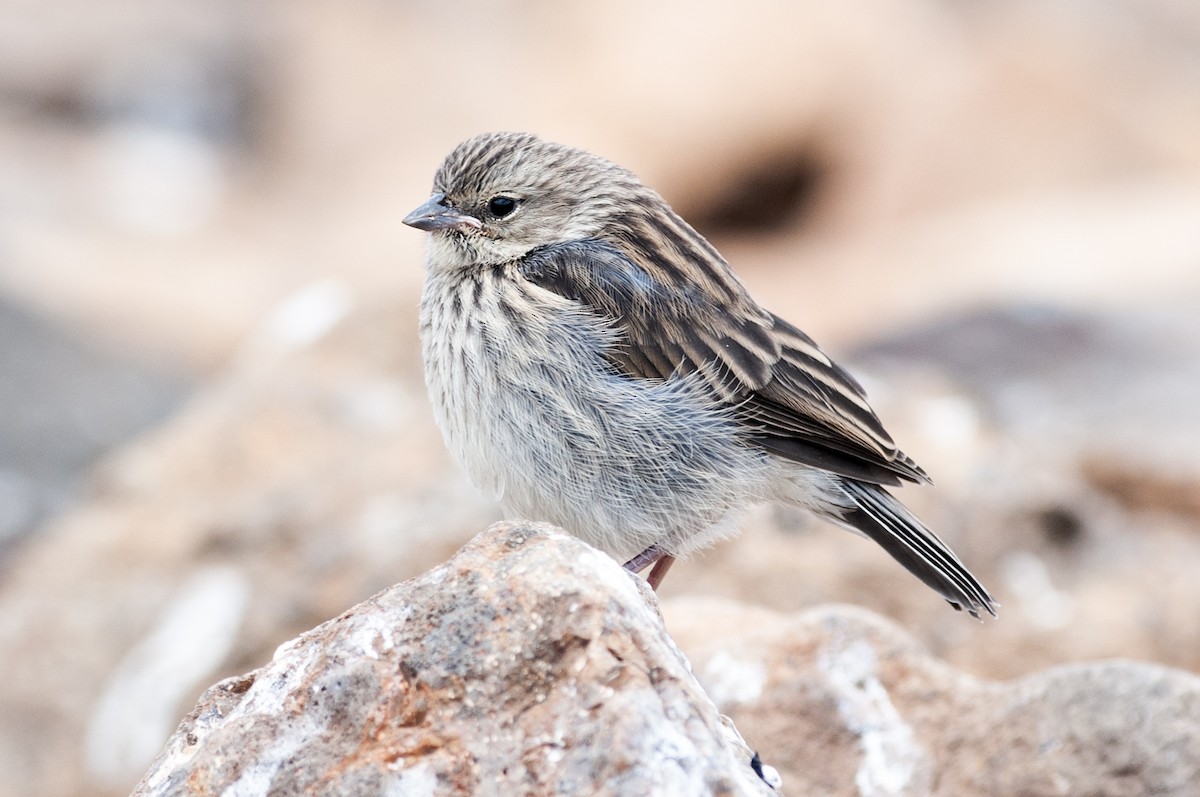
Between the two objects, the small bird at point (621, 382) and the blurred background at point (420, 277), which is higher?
the blurred background at point (420, 277)

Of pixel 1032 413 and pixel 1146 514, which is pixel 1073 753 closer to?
pixel 1146 514

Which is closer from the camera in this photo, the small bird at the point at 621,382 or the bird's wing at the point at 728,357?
the small bird at the point at 621,382

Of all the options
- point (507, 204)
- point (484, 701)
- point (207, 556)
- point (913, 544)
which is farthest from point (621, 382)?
point (207, 556)

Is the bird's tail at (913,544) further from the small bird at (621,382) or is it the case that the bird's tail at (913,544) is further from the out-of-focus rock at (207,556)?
the out-of-focus rock at (207,556)

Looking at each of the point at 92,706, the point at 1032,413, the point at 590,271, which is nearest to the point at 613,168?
the point at 590,271

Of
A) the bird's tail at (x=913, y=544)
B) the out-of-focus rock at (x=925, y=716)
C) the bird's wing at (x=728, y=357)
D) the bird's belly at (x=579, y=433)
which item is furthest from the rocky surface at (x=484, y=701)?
the bird's tail at (x=913, y=544)

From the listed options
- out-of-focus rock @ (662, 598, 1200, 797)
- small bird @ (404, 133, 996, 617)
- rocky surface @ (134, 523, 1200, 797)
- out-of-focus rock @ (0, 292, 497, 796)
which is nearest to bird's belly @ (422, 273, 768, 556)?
small bird @ (404, 133, 996, 617)

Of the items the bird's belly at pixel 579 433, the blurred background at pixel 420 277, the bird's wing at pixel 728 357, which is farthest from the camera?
the blurred background at pixel 420 277
